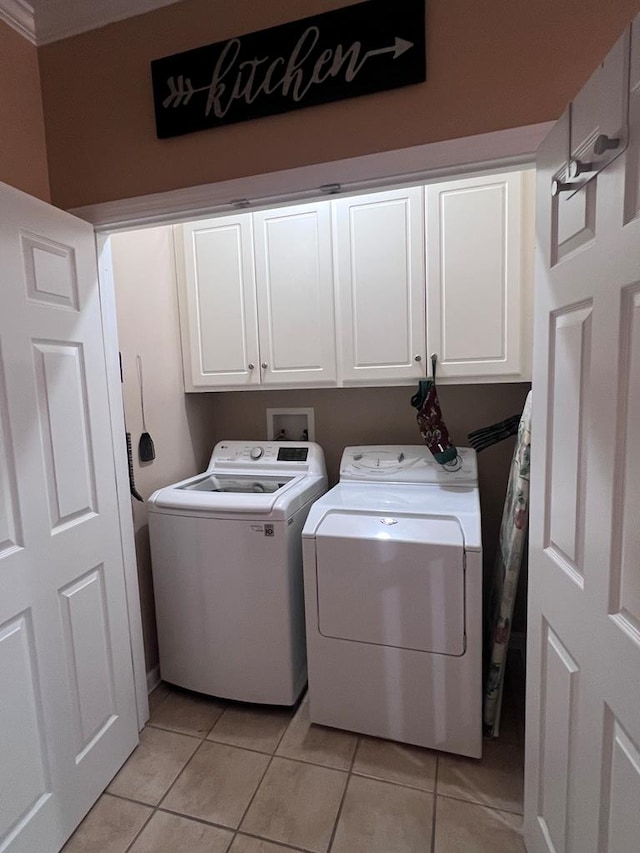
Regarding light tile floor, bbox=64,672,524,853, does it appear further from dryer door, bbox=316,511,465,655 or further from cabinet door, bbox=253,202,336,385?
cabinet door, bbox=253,202,336,385

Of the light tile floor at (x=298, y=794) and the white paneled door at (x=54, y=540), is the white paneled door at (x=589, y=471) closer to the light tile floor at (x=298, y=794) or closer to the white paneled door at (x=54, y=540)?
the light tile floor at (x=298, y=794)

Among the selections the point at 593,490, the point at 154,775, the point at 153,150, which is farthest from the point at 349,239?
the point at 154,775

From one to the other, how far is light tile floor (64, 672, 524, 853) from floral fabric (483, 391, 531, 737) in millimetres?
193

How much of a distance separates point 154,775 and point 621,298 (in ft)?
6.81

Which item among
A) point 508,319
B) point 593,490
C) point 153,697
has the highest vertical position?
point 508,319

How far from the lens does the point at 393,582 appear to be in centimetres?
161

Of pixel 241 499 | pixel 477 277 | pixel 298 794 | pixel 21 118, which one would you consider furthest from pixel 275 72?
pixel 298 794

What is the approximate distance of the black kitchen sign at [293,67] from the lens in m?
1.15

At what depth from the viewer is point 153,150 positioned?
139cm

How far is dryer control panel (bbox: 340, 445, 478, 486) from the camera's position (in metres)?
2.05

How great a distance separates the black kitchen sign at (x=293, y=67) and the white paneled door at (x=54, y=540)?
534 millimetres

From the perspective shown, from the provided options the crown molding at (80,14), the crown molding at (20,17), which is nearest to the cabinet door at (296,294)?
the crown molding at (80,14)

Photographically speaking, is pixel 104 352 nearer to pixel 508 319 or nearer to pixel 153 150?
pixel 153 150

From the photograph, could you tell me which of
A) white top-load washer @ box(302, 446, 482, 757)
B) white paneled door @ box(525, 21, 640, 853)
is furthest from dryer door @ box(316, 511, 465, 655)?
white paneled door @ box(525, 21, 640, 853)
